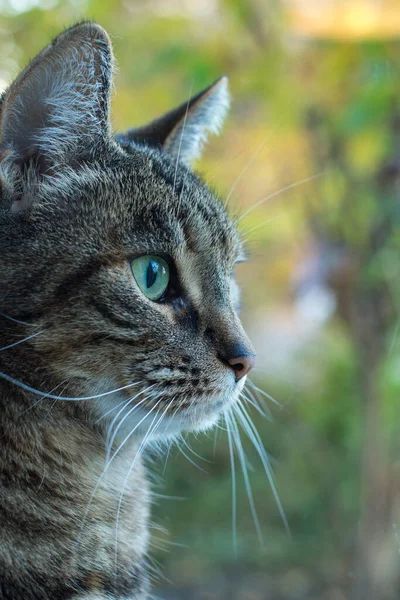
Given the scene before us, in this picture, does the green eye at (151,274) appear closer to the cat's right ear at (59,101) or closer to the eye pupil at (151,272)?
the eye pupil at (151,272)

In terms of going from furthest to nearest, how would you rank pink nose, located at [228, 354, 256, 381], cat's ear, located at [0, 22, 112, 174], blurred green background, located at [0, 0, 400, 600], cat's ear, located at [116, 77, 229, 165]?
blurred green background, located at [0, 0, 400, 600]
cat's ear, located at [116, 77, 229, 165]
pink nose, located at [228, 354, 256, 381]
cat's ear, located at [0, 22, 112, 174]

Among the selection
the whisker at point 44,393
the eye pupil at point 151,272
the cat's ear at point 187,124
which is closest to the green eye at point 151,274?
the eye pupil at point 151,272

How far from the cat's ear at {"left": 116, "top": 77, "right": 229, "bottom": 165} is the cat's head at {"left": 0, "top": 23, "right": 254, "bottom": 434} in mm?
182

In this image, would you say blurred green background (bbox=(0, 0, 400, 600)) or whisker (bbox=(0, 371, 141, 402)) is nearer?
whisker (bbox=(0, 371, 141, 402))

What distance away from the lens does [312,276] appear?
5.87 feet

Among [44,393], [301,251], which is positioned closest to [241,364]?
[44,393]

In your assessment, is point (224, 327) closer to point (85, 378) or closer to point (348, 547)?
point (85, 378)

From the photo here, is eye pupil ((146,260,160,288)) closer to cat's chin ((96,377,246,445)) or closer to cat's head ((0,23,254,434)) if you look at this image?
cat's head ((0,23,254,434))

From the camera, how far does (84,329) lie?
2.15ft

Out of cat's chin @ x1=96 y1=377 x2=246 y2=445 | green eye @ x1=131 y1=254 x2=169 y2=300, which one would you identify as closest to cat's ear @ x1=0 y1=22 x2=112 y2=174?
green eye @ x1=131 y1=254 x2=169 y2=300

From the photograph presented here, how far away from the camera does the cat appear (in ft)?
2.14

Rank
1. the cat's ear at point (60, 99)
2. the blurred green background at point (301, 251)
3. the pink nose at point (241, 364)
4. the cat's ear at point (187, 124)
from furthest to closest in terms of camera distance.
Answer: the blurred green background at point (301, 251), the cat's ear at point (187, 124), the pink nose at point (241, 364), the cat's ear at point (60, 99)

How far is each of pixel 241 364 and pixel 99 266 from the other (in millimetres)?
211

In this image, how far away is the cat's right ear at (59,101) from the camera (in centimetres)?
63
